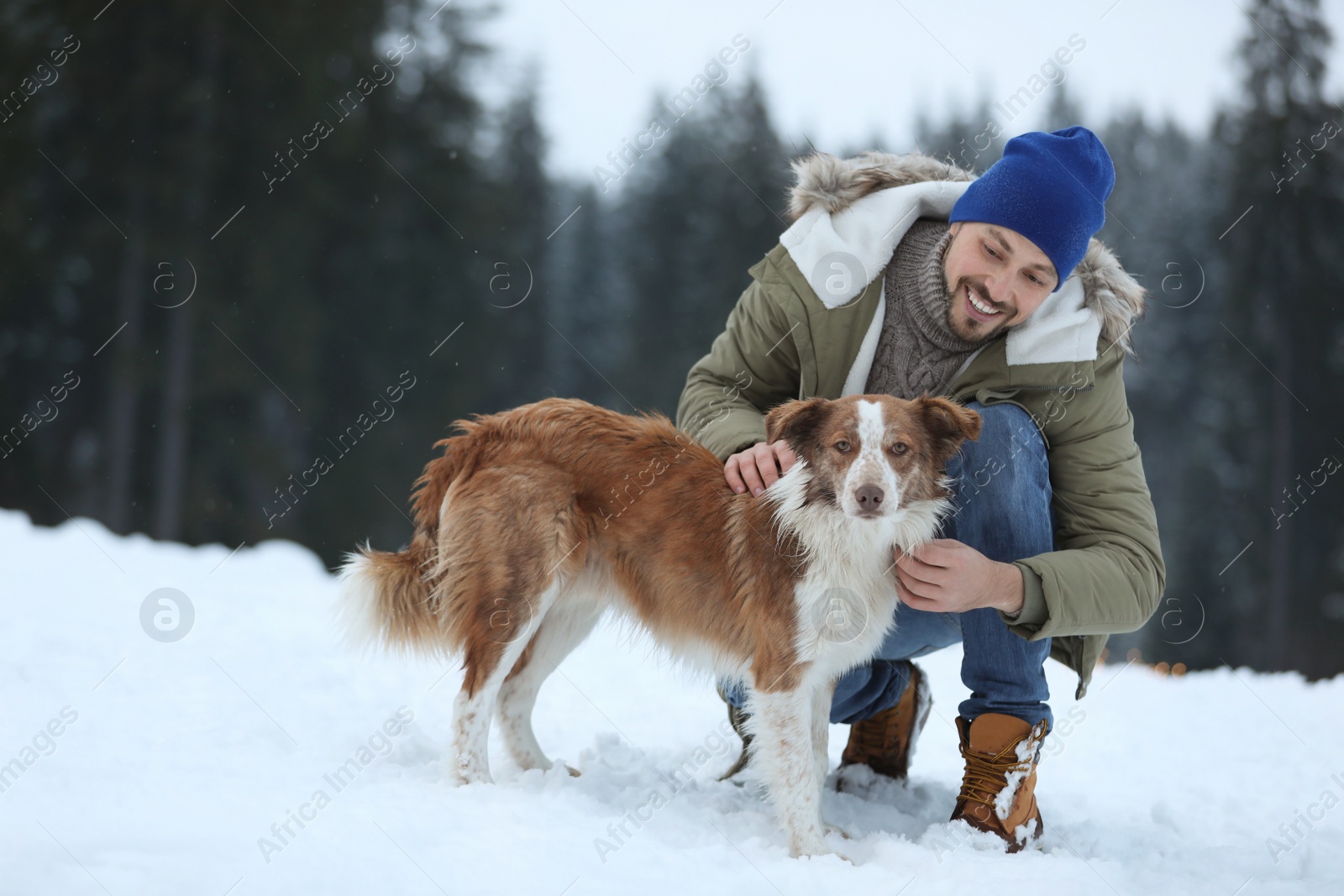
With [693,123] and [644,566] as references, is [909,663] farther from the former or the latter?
[693,123]

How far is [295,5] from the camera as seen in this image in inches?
542

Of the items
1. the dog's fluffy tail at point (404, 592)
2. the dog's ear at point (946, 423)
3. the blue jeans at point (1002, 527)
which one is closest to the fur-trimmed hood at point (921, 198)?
the blue jeans at point (1002, 527)

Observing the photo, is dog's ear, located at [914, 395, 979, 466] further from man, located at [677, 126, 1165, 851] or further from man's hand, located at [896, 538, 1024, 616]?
man's hand, located at [896, 538, 1024, 616]

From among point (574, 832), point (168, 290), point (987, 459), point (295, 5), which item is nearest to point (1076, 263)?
point (987, 459)

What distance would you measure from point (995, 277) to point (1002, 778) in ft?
4.66

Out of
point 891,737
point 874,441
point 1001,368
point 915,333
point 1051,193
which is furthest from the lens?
point 891,737

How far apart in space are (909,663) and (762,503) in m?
1.03

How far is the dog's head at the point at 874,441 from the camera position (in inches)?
108

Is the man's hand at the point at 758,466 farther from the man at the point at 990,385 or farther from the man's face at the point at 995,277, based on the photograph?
the man's face at the point at 995,277

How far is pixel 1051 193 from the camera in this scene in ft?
9.61

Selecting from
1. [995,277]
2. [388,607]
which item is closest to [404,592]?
[388,607]

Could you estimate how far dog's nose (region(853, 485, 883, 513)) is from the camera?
2672mm

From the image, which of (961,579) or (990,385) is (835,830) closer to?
(961,579)

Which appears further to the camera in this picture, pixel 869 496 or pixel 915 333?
pixel 915 333
